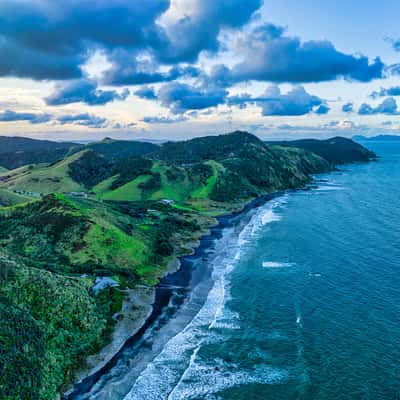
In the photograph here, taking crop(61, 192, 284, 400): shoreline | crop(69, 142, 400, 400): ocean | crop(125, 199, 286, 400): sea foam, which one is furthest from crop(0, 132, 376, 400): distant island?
crop(125, 199, 286, 400): sea foam

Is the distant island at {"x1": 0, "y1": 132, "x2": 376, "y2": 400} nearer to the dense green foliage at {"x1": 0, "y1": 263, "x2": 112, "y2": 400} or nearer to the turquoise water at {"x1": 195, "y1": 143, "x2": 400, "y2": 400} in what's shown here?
the dense green foliage at {"x1": 0, "y1": 263, "x2": 112, "y2": 400}

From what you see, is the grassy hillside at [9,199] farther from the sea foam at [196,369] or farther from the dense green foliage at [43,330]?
the sea foam at [196,369]

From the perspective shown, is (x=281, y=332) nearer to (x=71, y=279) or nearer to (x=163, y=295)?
(x=163, y=295)

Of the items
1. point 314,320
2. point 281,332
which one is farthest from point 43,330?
point 314,320

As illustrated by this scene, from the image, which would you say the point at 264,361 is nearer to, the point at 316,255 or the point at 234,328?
the point at 234,328

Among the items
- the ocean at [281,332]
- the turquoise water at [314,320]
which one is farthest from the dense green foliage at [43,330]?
the turquoise water at [314,320]

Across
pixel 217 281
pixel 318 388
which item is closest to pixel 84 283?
pixel 217 281
